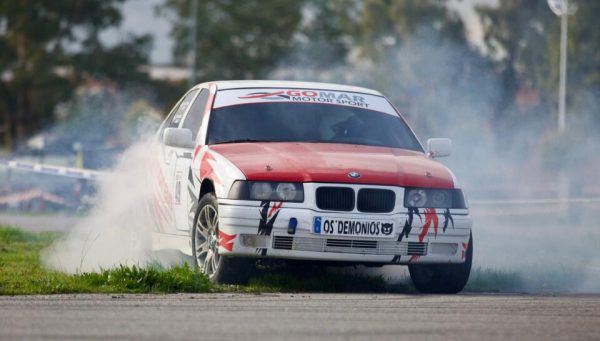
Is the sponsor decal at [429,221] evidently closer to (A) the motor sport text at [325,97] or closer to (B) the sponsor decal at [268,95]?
(A) the motor sport text at [325,97]

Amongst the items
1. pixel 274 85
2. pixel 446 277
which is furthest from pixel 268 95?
pixel 446 277

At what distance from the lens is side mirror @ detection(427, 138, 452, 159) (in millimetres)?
11219

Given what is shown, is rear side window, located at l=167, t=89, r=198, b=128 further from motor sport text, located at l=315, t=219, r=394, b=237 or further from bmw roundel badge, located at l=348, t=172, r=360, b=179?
motor sport text, located at l=315, t=219, r=394, b=237

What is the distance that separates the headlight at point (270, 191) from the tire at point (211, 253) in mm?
297

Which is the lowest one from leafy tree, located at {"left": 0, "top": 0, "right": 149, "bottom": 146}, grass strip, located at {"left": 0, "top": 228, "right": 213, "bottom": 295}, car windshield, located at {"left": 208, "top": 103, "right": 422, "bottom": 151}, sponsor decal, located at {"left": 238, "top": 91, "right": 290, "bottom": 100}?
grass strip, located at {"left": 0, "top": 228, "right": 213, "bottom": 295}

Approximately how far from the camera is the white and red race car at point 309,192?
31.5 ft

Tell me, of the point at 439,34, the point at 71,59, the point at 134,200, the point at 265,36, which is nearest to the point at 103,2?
the point at 71,59

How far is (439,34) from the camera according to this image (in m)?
63.8

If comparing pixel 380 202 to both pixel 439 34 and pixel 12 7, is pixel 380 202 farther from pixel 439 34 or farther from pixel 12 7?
pixel 12 7

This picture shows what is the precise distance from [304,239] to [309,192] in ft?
1.09

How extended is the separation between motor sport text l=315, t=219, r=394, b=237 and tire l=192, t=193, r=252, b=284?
2.28 ft

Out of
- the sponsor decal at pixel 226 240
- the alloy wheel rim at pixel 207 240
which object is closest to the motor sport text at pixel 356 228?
the sponsor decal at pixel 226 240

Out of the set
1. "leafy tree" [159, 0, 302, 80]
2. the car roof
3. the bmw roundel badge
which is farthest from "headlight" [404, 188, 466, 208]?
"leafy tree" [159, 0, 302, 80]

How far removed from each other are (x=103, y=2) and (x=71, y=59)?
365cm
